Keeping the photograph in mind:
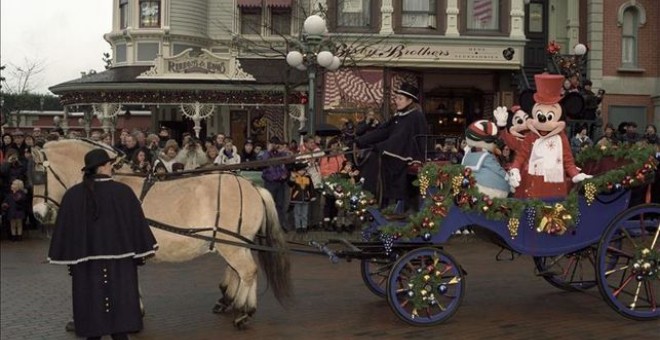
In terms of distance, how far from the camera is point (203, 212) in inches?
291

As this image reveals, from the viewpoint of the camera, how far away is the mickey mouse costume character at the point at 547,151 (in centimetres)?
782

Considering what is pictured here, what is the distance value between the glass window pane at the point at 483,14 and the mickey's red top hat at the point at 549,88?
1694 centimetres

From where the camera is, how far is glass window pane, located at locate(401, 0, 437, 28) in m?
24.2

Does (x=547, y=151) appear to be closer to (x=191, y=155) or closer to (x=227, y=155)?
(x=191, y=155)

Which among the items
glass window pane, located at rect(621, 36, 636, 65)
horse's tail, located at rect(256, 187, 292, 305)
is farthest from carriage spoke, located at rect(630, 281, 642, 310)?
glass window pane, located at rect(621, 36, 636, 65)

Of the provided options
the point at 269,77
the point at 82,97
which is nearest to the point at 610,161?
the point at 269,77

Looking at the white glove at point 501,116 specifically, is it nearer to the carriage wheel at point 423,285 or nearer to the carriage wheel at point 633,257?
the carriage wheel at point 633,257

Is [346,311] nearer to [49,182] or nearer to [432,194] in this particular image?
[432,194]

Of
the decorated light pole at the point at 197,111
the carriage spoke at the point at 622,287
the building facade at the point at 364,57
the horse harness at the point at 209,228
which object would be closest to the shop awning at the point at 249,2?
the building facade at the point at 364,57

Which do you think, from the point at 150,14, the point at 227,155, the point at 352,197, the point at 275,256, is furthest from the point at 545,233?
the point at 150,14

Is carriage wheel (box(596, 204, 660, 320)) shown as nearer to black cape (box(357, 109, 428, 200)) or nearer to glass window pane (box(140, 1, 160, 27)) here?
black cape (box(357, 109, 428, 200))

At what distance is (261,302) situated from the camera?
342 inches

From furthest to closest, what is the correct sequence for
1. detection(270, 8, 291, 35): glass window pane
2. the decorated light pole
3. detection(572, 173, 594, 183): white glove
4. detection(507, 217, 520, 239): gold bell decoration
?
detection(270, 8, 291, 35): glass window pane < the decorated light pole < detection(572, 173, 594, 183): white glove < detection(507, 217, 520, 239): gold bell decoration

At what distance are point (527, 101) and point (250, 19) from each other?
1938 centimetres
